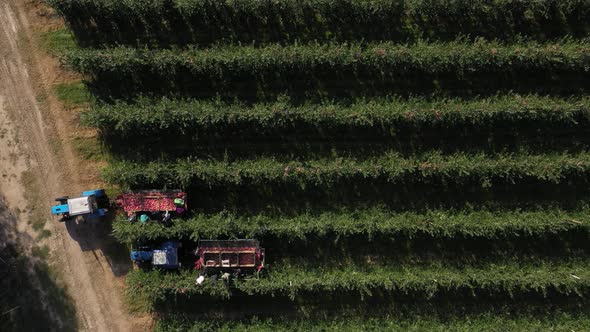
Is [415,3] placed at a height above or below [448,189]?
above

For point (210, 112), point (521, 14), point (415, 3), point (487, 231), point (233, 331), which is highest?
Result: point (415, 3)

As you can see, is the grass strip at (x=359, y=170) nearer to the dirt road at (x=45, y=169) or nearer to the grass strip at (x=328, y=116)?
the grass strip at (x=328, y=116)

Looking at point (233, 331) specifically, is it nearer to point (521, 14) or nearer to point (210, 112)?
point (210, 112)

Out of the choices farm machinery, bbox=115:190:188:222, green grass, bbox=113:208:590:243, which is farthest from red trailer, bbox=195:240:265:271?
farm machinery, bbox=115:190:188:222

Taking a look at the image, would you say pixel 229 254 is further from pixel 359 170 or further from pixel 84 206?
pixel 359 170

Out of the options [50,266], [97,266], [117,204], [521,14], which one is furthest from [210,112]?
[521,14]

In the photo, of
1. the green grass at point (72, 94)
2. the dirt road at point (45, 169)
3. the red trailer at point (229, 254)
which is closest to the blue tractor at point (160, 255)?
the red trailer at point (229, 254)
